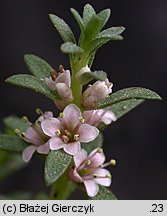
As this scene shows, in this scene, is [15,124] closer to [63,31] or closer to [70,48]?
[63,31]

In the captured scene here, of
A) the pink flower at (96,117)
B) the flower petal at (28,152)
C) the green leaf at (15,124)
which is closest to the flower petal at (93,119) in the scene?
the pink flower at (96,117)

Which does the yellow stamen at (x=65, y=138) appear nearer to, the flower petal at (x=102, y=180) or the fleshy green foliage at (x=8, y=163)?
the flower petal at (x=102, y=180)

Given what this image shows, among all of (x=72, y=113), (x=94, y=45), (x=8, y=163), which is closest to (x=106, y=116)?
(x=72, y=113)

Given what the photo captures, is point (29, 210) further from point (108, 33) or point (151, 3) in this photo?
point (151, 3)

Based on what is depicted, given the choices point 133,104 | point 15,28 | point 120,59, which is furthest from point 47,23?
point 133,104

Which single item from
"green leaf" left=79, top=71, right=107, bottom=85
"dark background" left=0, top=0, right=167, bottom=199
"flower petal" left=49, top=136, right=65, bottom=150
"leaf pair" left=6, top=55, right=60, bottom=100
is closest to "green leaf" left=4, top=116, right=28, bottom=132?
"leaf pair" left=6, top=55, right=60, bottom=100

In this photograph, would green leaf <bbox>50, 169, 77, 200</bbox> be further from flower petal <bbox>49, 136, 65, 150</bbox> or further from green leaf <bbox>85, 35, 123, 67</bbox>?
green leaf <bbox>85, 35, 123, 67</bbox>
